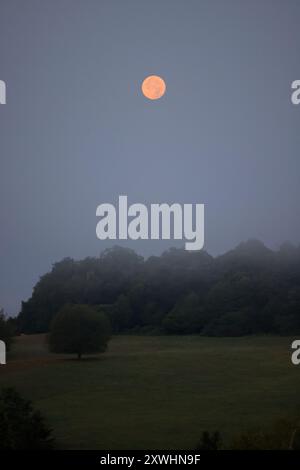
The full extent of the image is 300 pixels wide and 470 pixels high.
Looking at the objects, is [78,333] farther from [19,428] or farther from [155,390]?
[19,428]

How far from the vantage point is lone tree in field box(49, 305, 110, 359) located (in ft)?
119

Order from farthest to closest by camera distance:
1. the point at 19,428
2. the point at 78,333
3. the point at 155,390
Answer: the point at 78,333 < the point at 155,390 < the point at 19,428

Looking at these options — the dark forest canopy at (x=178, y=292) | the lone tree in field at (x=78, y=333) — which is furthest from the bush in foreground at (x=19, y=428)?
the dark forest canopy at (x=178, y=292)

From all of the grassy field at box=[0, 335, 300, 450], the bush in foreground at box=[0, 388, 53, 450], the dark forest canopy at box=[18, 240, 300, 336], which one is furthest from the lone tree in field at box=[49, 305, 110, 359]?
the bush in foreground at box=[0, 388, 53, 450]

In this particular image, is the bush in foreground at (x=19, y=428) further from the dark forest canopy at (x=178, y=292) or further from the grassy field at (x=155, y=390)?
the dark forest canopy at (x=178, y=292)

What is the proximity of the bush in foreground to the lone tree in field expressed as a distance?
17259mm

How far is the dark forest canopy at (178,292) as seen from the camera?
50312mm

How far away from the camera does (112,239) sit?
59.0 metres

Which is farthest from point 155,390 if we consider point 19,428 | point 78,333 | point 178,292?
point 178,292

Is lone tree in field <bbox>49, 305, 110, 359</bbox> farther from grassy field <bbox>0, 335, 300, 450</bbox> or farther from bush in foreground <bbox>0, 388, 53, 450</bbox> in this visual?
bush in foreground <bbox>0, 388, 53, 450</bbox>

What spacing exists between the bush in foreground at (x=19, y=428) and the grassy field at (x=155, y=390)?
1109 mm

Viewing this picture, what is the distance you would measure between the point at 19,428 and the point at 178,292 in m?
38.9

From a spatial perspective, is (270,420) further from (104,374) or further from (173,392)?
(104,374)

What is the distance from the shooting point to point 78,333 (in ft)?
119
